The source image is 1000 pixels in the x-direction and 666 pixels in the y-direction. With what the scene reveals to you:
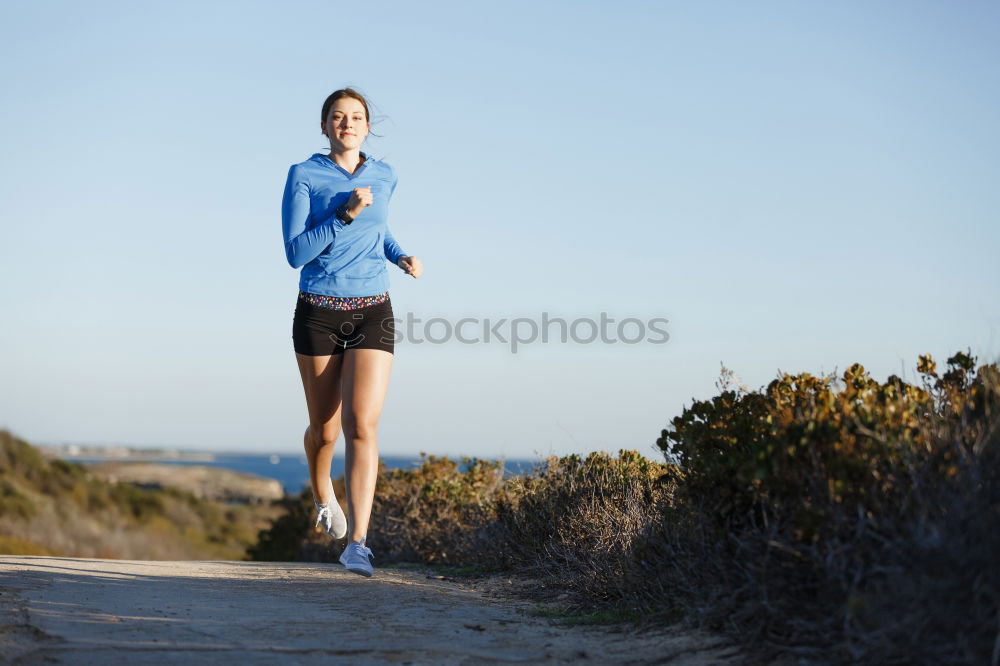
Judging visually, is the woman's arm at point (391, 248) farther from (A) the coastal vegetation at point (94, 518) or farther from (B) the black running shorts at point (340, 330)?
(A) the coastal vegetation at point (94, 518)

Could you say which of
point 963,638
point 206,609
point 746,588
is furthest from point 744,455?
point 206,609

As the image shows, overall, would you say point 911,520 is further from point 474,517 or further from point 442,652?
point 474,517

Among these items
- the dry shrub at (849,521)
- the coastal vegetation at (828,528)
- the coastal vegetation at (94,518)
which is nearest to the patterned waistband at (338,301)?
the coastal vegetation at (828,528)

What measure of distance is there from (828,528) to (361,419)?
3071mm

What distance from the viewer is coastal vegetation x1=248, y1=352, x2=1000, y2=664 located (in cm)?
311

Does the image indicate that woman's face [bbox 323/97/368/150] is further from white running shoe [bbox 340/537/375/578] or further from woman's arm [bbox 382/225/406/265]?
white running shoe [bbox 340/537/375/578]

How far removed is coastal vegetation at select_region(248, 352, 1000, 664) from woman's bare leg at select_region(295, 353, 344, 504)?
1899mm

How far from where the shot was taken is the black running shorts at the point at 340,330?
604 centimetres

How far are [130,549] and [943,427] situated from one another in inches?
731

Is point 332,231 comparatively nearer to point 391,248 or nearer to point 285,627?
point 391,248

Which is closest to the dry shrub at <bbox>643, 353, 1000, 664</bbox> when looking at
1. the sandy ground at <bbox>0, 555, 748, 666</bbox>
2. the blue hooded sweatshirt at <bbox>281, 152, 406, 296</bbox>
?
the sandy ground at <bbox>0, 555, 748, 666</bbox>

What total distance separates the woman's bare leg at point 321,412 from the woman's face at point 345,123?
1364mm

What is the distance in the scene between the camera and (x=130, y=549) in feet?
64.0

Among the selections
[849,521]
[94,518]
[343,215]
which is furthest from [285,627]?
[94,518]
